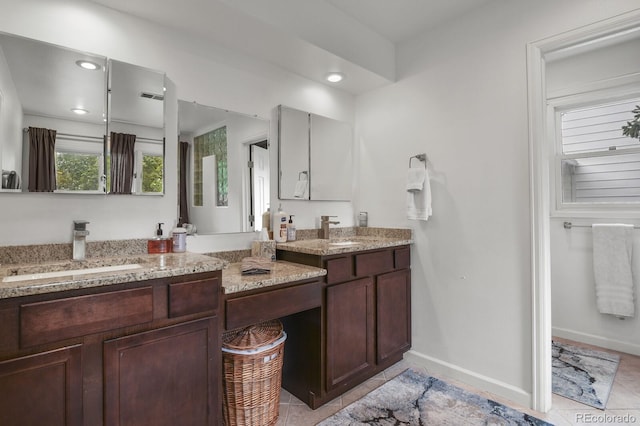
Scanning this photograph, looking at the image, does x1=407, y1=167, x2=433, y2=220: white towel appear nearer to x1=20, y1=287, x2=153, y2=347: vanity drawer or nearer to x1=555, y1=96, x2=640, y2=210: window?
x1=555, y1=96, x2=640, y2=210: window

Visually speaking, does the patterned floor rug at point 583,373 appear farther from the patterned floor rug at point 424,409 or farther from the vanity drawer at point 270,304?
the vanity drawer at point 270,304

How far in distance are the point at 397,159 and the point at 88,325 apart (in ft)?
7.82

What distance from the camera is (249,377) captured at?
1693 mm

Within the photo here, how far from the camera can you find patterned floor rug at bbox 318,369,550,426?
1878 millimetres

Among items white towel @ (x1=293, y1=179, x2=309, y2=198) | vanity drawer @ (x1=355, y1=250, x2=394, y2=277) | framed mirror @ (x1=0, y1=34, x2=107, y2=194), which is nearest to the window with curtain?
framed mirror @ (x1=0, y1=34, x2=107, y2=194)

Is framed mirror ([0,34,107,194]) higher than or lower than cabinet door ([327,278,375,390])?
higher

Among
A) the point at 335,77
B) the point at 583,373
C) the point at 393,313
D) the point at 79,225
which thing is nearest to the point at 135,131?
the point at 79,225

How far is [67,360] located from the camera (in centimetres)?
114

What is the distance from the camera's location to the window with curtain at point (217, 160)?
2.06 meters

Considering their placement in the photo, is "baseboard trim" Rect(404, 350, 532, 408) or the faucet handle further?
"baseboard trim" Rect(404, 350, 532, 408)

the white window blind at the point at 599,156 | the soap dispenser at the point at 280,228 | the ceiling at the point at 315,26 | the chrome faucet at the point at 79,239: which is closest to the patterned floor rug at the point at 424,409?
the soap dispenser at the point at 280,228

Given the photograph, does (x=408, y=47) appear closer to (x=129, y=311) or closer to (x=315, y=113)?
(x=315, y=113)

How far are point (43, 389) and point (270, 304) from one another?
3.00ft

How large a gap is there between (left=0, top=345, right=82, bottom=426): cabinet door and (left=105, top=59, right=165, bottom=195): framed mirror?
90cm
